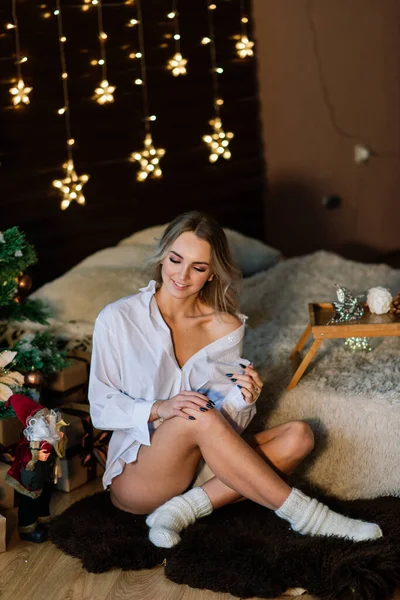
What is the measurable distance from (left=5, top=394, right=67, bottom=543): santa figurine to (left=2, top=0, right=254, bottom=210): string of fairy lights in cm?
145

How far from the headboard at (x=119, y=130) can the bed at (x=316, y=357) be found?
201 mm

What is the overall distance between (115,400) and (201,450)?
28cm

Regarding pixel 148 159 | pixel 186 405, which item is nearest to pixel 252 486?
pixel 186 405

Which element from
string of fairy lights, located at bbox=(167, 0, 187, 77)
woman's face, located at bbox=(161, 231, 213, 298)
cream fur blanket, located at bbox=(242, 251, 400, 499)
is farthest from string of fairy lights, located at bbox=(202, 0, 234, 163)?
woman's face, located at bbox=(161, 231, 213, 298)

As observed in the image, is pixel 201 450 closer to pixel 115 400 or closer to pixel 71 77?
pixel 115 400

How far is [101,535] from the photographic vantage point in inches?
92.0

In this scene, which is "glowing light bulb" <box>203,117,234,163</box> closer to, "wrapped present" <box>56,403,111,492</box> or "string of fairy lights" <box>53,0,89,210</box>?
"string of fairy lights" <box>53,0,89,210</box>

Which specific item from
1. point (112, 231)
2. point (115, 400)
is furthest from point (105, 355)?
point (112, 231)

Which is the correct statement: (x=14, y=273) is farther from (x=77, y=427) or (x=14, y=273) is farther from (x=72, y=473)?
(x=72, y=473)

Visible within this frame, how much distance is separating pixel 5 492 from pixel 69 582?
51 cm

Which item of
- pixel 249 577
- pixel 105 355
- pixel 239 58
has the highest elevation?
pixel 239 58

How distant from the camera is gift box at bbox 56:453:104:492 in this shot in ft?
9.00

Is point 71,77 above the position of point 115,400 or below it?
above

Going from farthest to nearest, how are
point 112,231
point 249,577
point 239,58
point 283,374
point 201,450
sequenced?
point 239,58, point 112,231, point 283,374, point 201,450, point 249,577
